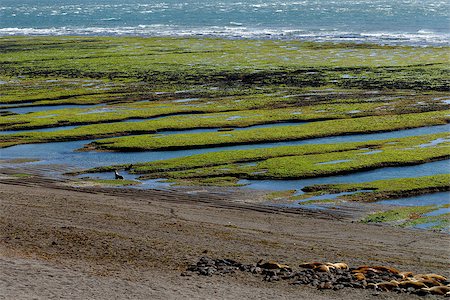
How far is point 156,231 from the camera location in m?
30.9

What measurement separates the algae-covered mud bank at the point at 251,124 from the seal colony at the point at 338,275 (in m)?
7.63

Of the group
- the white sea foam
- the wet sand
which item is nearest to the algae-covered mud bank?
the wet sand

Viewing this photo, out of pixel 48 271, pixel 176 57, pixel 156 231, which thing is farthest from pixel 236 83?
pixel 48 271

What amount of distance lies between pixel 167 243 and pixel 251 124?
27.7 metres

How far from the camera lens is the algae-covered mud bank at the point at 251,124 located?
39.6 meters

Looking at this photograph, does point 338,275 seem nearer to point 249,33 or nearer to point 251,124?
point 251,124

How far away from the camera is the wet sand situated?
79.0ft

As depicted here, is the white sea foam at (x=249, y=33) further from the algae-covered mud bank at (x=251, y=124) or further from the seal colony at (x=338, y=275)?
the seal colony at (x=338, y=275)

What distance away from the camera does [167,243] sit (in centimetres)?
2906

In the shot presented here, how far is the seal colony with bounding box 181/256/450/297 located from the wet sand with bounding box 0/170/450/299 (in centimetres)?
44

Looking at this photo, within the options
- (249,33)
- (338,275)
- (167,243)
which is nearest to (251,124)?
(167,243)

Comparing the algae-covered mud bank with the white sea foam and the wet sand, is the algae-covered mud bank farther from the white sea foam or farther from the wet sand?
the white sea foam

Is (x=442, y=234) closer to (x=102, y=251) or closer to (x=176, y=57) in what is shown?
(x=102, y=251)

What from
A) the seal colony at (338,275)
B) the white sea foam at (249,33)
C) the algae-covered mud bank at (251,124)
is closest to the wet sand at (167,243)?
the seal colony at (338,275)
